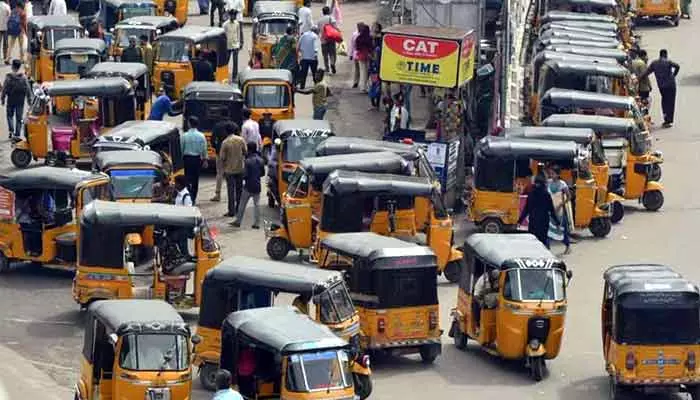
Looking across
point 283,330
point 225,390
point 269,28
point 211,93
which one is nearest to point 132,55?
point 211,93

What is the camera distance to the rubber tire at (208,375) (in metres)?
26.8

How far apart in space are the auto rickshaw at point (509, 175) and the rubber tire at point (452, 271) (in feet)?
8.49

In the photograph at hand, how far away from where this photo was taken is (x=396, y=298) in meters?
28.1

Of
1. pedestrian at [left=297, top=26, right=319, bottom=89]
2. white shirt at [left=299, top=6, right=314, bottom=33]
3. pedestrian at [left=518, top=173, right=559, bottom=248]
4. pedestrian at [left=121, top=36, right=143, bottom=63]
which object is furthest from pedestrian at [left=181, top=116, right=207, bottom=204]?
white shirt at [left=299, top=6, right=314, bottom=33]

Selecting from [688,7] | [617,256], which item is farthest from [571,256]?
[688,7]

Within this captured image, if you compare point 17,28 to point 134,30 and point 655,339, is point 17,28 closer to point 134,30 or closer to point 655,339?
point 134,30

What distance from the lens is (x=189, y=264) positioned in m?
29.9

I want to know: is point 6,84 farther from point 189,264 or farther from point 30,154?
point 189,264

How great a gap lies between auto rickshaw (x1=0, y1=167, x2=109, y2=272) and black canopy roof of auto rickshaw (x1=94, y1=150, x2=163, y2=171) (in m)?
1.17

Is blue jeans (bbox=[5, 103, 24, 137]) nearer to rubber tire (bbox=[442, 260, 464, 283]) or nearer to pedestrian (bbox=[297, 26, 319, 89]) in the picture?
pedestrian (bbox=[297, 26, 319, 89])

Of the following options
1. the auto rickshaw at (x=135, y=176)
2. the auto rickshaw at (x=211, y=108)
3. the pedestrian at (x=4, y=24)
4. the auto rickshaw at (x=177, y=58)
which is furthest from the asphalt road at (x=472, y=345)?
the pedestrian at (x=4, y=24)

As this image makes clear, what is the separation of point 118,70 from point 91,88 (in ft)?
7.45

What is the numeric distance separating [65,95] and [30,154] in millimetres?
1687

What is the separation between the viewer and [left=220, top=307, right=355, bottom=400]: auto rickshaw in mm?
24172
